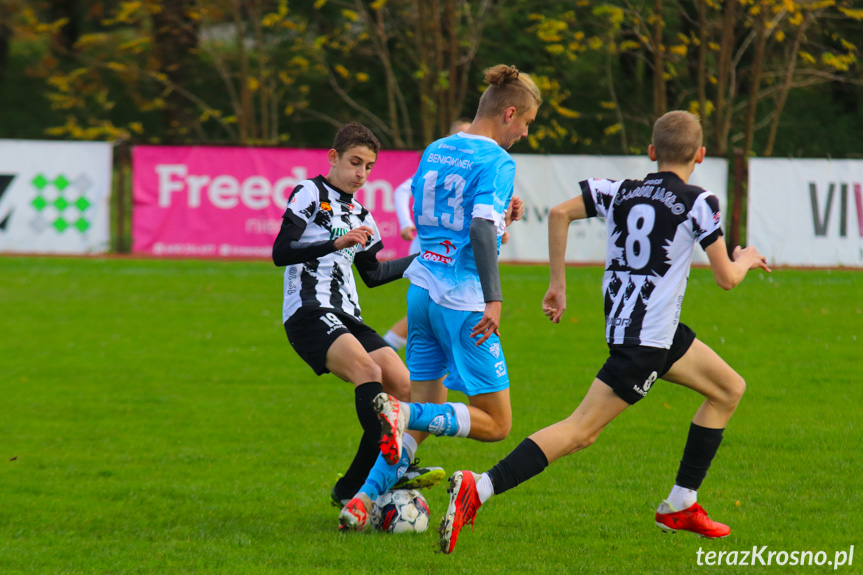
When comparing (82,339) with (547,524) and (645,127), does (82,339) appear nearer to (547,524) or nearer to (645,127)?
(547,524)

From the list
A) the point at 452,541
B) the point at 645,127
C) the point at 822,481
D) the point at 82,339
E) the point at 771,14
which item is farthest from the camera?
the point at 645,127

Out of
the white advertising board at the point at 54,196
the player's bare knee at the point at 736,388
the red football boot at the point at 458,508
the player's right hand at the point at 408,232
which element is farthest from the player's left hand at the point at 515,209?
the white advertising board at the point at 54,196

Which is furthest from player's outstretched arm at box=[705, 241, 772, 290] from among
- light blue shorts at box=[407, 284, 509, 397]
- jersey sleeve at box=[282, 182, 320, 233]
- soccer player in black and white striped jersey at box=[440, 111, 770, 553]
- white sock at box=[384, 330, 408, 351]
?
white sock at box=[384, 330, 408, 351]

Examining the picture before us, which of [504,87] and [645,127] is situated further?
[645,127]

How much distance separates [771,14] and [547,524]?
21.4 m

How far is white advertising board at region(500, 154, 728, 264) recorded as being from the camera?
18.6 metres

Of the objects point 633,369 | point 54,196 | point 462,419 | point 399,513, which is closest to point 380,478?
point 399,513

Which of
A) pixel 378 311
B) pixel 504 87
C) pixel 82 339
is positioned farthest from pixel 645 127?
pixel 504 87

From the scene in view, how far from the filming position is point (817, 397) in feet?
27.8

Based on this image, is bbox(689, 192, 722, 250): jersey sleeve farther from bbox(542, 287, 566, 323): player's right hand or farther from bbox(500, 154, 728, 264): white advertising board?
bbox(500, 154, 728, 264): white advertising board

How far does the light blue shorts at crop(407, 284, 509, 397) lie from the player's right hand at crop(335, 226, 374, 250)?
1.35 feet

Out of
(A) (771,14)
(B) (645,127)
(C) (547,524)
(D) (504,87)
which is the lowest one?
(C) (547,524)

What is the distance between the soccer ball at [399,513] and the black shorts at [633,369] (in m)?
1.30

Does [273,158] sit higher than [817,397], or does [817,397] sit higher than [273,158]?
[273,158]
